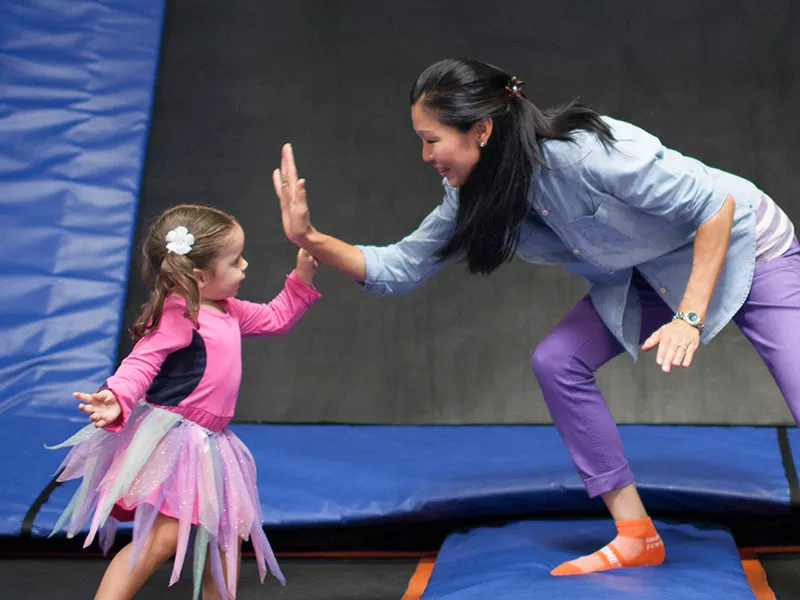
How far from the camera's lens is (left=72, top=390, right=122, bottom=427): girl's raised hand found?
1590 millimetres

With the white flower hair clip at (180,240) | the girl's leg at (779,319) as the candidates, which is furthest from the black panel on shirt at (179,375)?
the girl's leg at (779,319)

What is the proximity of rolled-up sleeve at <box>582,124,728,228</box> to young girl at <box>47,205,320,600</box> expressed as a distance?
68cm

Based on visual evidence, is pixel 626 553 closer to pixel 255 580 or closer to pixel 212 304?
pixel 255 580

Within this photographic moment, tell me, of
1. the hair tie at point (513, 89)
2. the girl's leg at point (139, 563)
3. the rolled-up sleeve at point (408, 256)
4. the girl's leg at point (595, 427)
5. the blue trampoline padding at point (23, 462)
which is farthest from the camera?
the blue trampoline padding at point (23, 462)

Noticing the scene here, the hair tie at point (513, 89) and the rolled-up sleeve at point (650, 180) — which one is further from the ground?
the hair tie at point (513, 89)

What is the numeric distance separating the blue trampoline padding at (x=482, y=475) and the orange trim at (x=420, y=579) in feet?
0.38

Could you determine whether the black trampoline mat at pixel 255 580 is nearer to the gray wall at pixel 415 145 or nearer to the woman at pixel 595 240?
the woman at pixel 595 240

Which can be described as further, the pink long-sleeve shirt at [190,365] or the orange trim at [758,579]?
the orange trim at [758,579]

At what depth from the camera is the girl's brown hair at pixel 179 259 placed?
5.83 feet

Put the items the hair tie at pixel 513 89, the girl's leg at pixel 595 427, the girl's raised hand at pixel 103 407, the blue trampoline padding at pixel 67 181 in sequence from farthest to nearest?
the blue trampoline padding at pixel 67 181 < the girl's leg at pixel 595 427 < the hair tie at pixel 513 89 < the girl's raised hand at pixel 103 407

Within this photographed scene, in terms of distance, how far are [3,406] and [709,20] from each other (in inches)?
97.6

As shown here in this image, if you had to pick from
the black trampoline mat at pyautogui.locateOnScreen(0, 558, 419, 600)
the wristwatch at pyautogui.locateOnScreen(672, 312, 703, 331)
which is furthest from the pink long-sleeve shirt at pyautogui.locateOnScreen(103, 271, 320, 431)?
the wristwatch at pyautogui.locateOnScreen(672, 312, 703, 331)

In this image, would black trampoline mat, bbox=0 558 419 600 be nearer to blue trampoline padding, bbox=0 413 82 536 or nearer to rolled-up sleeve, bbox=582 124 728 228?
blue trampoline padding, bbox=0 413 82 536

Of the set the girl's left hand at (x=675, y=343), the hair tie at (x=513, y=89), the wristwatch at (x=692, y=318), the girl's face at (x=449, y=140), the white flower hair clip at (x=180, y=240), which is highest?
the hair tie at (x=513, y=89)
